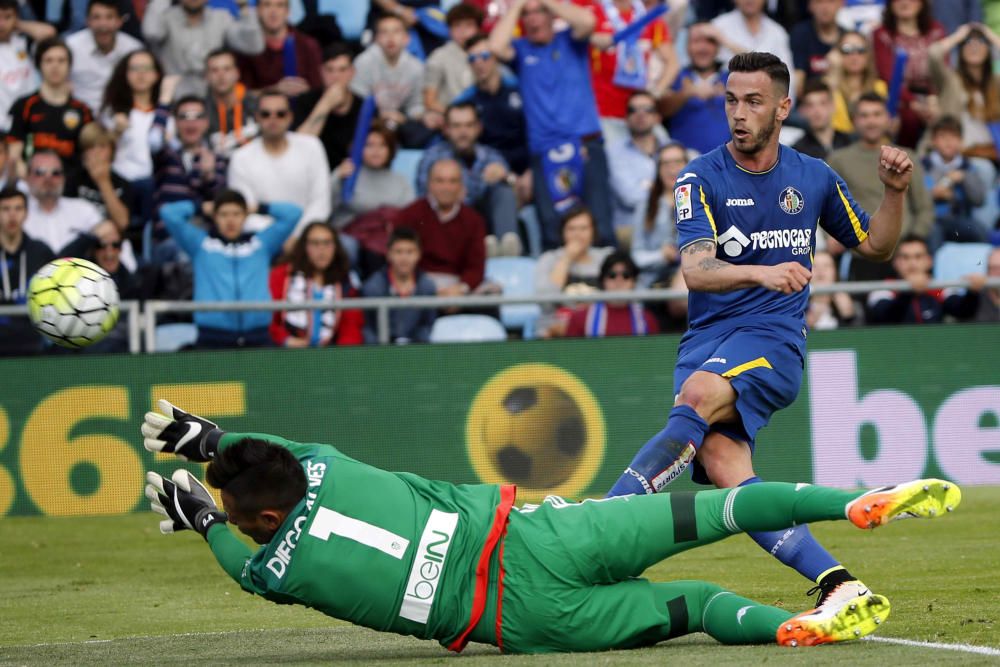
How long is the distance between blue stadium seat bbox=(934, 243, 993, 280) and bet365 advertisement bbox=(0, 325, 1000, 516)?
157cm

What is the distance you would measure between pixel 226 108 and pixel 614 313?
180 inches

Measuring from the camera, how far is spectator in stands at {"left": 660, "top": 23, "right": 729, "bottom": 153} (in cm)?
1645

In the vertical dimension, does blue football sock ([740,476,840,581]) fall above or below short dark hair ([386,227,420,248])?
below

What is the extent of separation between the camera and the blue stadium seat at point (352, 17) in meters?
16.9

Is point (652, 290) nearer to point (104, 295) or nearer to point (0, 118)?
point (104, 295)

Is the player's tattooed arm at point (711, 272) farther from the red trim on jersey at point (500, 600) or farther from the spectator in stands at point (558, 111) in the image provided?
the spectator in stands at point (558, 111)

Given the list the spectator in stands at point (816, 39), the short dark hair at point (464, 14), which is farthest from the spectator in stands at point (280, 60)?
the spectator in stands at point (816, 39)

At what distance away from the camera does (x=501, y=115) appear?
52.7 ft

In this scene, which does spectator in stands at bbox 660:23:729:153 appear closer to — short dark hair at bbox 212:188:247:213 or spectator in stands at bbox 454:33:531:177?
spectator in stands at bbox 454:33:531:177

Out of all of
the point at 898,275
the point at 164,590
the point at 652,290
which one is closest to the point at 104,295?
the point at 164,590

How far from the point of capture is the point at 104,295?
9.87 metres

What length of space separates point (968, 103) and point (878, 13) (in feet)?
5.68

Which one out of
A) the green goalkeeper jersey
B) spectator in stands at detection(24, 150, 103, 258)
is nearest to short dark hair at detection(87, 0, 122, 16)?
spectator in stands at detection(24, 150, 103, 258)

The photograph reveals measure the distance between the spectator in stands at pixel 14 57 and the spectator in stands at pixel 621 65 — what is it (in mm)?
5758
